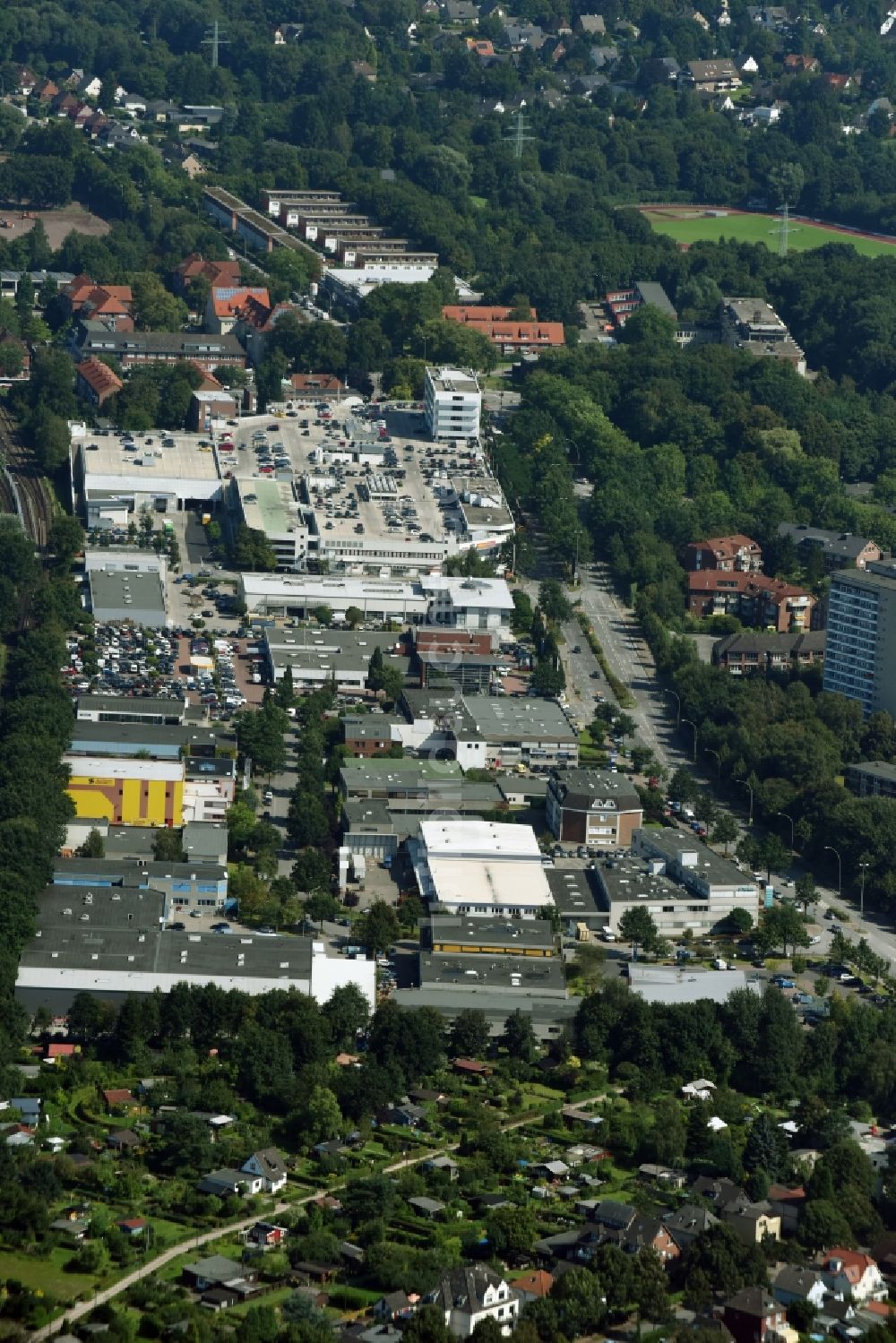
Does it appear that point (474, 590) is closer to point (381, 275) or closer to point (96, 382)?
point (96, 382)

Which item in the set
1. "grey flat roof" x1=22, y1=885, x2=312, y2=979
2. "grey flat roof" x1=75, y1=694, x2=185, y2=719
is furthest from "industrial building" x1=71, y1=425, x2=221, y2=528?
"grey flat roof" x1=22, y1=885, x2=312, y2=979

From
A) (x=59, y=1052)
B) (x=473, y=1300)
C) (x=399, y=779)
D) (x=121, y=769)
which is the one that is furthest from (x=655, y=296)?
(x=473, y=1300)

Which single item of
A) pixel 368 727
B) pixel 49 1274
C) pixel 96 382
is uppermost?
pixel 49 1274

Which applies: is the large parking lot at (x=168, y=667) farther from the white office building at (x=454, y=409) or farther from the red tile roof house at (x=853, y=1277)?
the red tile roof house at (x=853, y=1277)

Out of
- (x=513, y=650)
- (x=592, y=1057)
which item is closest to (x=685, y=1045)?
(x=592, y=1057)

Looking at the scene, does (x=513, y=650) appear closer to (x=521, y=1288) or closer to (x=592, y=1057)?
(x=592, y=1057)

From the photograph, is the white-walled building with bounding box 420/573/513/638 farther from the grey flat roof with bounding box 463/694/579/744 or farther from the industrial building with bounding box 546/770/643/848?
A: the industrial building with bounding box 546/770/643/848
